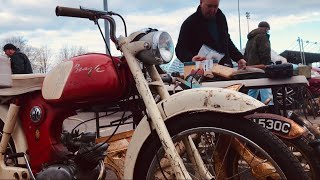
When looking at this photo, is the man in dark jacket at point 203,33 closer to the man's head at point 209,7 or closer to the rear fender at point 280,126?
the man's head at point 209,7

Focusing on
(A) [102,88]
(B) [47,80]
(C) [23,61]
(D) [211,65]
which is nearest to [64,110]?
(B) [47,80]

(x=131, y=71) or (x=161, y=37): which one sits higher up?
(x=161, y=37)

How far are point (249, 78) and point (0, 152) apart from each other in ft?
7.33

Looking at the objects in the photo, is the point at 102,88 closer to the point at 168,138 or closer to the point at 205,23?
the point at 168,138

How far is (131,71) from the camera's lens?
8.20 ft

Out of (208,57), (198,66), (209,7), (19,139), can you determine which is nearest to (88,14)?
(19,139)

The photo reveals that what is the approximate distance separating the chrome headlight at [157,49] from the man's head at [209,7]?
214 centimetres

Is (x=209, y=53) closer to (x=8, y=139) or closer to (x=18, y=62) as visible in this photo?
(x=8, y=139)

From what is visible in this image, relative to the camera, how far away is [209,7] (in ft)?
15.0

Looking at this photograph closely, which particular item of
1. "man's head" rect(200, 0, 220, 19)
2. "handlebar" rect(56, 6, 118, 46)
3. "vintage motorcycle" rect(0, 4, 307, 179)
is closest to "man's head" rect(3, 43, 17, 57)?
"man's head" rect(200, 0, 220, 19)

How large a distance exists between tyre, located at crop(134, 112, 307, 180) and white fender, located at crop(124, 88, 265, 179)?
1.4 inches

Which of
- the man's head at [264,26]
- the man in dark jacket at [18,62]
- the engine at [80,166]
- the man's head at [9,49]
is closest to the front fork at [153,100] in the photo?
the engine at [80,166]

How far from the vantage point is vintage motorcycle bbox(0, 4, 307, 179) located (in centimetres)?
224

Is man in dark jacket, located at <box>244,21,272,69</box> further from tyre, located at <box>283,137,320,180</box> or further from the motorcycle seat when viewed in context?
the motorcycle seat
